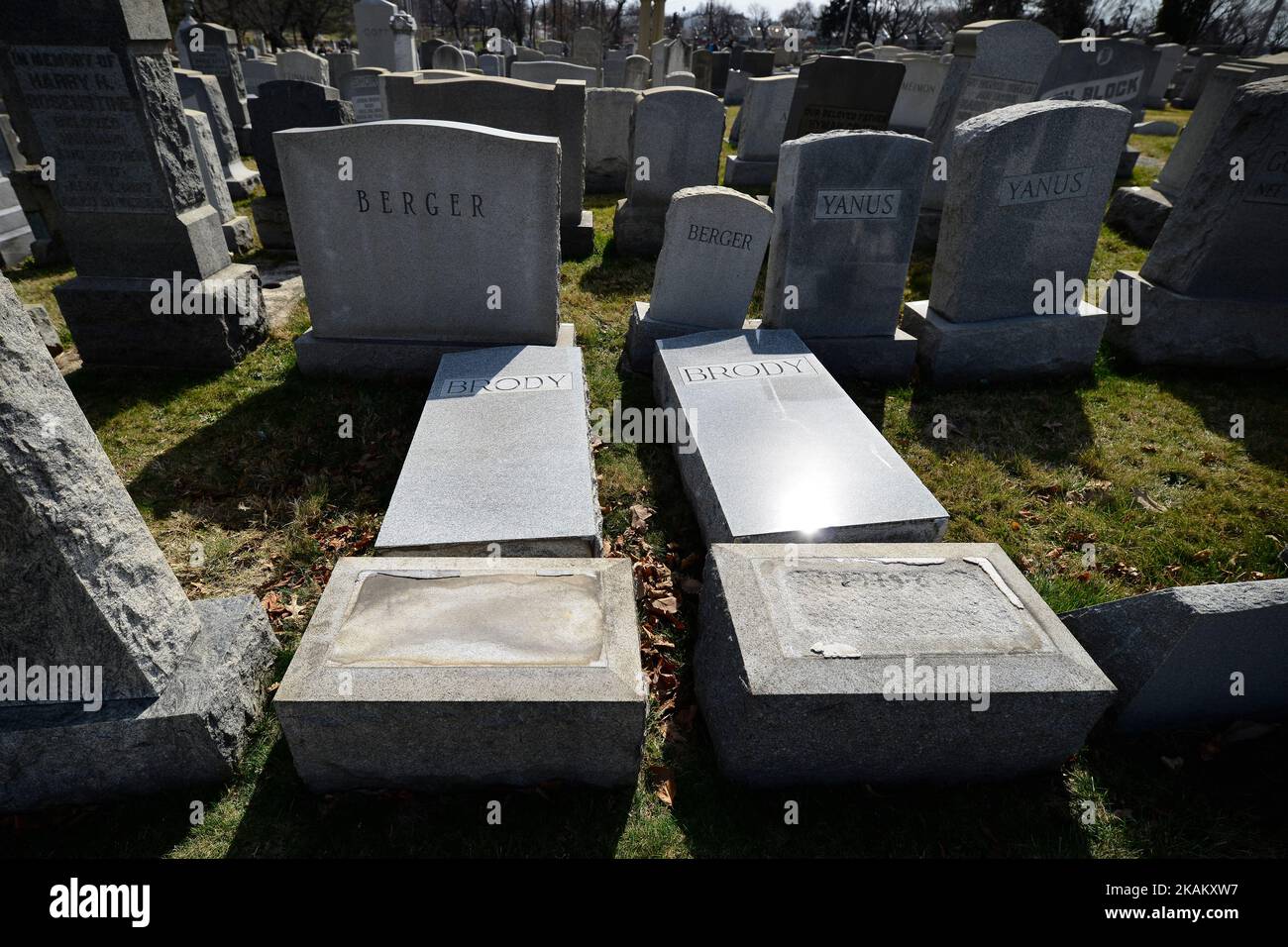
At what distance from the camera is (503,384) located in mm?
4320

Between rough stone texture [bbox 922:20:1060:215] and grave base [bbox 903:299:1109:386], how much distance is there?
3.73 meters

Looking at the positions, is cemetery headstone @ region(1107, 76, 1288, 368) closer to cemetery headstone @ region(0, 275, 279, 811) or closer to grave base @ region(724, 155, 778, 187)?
grave base @ region(724, 155, 778, 187)

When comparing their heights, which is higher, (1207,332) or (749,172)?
(1207,332)

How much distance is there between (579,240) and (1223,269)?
6332 mm

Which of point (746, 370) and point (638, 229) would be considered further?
point (638, 229)

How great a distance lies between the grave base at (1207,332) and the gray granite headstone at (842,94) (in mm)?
3558

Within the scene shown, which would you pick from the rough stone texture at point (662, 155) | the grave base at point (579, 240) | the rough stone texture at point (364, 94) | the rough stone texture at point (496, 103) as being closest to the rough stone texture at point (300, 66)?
the rough stone texture at point (364, 94)

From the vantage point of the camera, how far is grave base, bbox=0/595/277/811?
231 centimetres

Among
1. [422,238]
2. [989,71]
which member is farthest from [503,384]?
[989,71]

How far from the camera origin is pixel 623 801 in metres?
2.60

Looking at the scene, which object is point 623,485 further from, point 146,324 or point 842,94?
point 842,94

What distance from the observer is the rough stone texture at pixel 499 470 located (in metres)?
3.06
